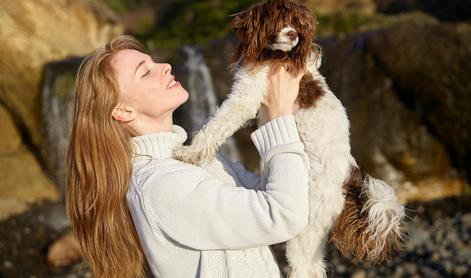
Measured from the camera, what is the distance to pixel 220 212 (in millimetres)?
2037

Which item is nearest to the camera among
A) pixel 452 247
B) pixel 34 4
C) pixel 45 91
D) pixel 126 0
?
pixel 452 247

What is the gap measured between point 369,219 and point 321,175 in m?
0.27

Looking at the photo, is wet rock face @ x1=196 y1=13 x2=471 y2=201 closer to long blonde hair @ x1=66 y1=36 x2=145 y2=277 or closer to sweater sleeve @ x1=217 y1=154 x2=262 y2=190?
sweater sleeve @ x1=217 y1=154 x2=262 y2=190

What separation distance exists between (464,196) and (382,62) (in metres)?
2.29

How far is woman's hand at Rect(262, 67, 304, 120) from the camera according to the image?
236cm

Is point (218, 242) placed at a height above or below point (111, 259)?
above

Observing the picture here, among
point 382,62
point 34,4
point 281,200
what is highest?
point 281,200

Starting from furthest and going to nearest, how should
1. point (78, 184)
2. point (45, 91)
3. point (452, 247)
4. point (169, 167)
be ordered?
point (45, 91)
point (452, 247)
point (78, 184)
point (169, 167)

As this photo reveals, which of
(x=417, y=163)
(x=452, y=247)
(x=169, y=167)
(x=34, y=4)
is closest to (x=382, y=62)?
(x=417, y=163)

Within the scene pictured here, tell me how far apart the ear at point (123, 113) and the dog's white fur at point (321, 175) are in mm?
291

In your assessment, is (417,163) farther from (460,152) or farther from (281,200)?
(281,200)

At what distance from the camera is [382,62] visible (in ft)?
28.6

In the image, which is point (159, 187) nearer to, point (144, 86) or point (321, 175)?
point (144, 86)

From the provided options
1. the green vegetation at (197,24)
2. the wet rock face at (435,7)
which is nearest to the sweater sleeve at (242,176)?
the green vegetation at (197,24)
